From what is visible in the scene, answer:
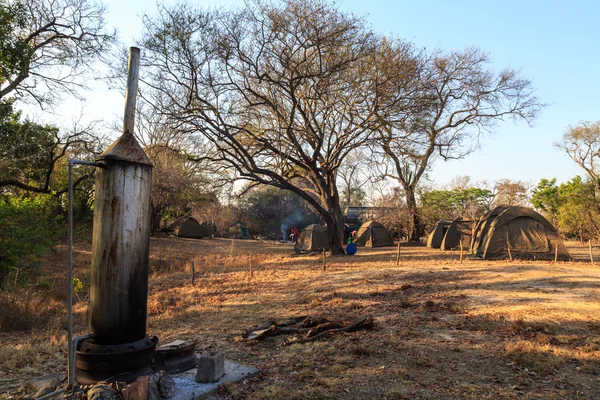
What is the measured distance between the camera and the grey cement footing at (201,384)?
11.6ft

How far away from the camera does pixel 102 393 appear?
9.87ft

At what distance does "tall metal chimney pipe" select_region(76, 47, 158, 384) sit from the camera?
3.29 meters

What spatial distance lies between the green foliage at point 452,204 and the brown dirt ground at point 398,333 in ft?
54.0

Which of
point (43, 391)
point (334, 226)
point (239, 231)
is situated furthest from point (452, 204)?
point (43, 391)

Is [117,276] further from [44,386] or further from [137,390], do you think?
[44,386]

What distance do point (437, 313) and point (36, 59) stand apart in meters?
14.8

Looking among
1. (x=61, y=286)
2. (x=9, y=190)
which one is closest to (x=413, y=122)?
(x=61, y=286)

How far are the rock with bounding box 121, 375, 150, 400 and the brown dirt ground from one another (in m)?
0.78

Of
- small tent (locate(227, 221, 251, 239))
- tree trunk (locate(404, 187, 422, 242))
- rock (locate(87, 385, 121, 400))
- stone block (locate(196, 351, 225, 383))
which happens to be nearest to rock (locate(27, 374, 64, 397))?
rock (locate(87, 385, 121, 400))

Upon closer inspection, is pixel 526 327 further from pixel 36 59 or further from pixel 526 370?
pixel 36 59

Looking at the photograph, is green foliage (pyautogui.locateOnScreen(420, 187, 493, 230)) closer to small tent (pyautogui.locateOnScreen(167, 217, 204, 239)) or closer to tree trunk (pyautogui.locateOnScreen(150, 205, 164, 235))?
small tent (pyautogui.locateOnScreen(167, 217, 204, 239))

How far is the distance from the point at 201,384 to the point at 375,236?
23.3 m

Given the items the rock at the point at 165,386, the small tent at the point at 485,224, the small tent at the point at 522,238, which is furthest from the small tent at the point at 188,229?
the rock at the point at 165,386

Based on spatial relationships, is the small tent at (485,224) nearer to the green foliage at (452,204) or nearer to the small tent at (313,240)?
the small tent at (313,240)
